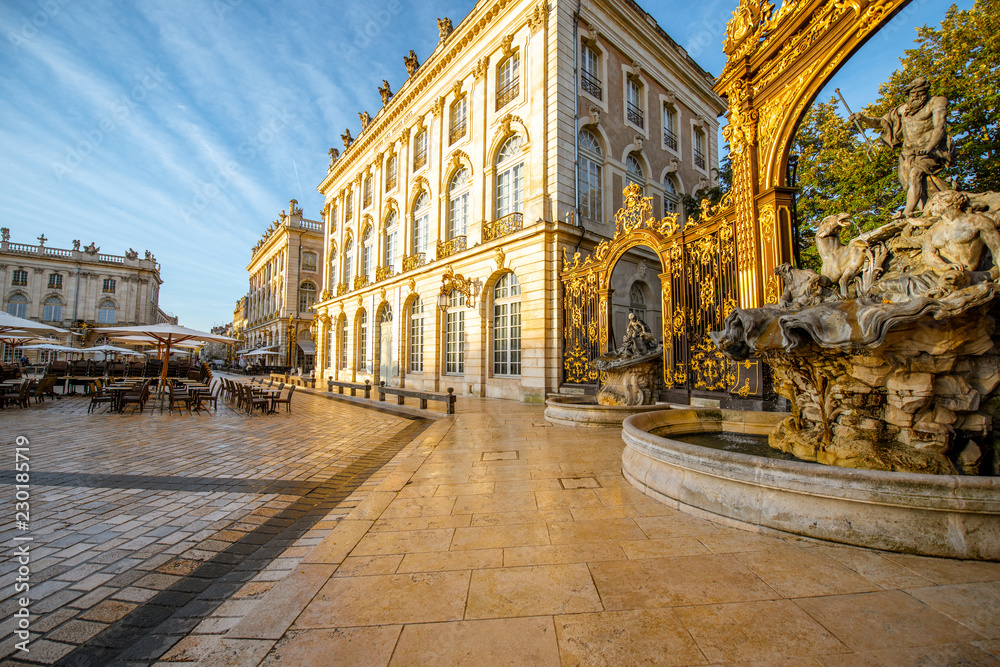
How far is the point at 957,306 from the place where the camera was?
2.69m

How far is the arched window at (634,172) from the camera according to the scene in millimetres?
15211

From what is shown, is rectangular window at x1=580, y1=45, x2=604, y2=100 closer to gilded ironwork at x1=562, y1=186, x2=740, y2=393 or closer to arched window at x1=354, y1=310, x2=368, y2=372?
gilded ironwork at x1=562, y1=186, x2=740, y2=393

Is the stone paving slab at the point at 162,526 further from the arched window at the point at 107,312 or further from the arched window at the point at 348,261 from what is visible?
the arched window at the point at 107,312

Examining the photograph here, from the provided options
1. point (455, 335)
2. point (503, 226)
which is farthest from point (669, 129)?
point (455, 335)

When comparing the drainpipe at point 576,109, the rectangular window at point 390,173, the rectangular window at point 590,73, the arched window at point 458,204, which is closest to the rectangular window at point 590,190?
the drainpipe at point 576,109

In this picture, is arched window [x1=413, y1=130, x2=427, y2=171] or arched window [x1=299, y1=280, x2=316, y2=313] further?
arched window [x1=299, y1=280, x2=316, y2=313]

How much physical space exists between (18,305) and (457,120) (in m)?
52.2

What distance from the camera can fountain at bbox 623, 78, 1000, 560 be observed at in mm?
2400

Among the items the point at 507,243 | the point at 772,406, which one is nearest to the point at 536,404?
the point at 507,243

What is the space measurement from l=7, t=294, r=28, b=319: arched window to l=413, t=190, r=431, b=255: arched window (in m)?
47.7

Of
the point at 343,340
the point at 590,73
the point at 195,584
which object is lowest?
the point at 195,584

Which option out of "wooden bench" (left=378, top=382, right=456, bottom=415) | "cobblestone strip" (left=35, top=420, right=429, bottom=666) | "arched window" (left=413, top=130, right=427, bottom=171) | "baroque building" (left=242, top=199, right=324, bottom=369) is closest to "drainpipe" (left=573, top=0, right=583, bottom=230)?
"wooden bench" (left=378, top=382, right=456, bottom=415)

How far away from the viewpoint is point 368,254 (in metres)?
23.5

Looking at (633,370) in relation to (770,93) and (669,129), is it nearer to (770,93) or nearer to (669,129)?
(770,93)
